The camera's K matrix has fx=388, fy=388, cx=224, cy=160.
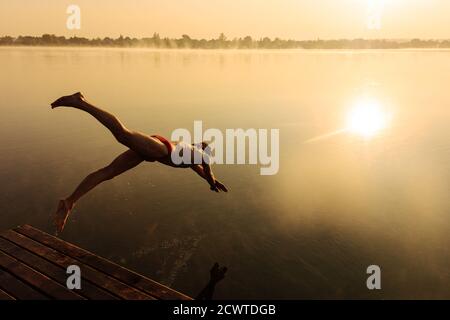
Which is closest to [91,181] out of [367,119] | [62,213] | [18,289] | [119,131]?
[62,213]

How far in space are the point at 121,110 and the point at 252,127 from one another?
39.0 ft

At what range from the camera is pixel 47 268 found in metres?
8.45

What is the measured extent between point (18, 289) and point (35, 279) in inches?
14.2

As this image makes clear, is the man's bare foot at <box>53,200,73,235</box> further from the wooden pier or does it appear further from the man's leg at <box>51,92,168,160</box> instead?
the man's leg at <box>51,92,168,160</box>

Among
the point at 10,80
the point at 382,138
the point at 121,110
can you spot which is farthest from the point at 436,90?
the point at 10,80

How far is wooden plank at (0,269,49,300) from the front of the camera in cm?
760

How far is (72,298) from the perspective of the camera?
7.56 meters

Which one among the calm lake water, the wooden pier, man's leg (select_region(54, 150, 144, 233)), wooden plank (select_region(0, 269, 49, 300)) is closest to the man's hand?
the calm lake water

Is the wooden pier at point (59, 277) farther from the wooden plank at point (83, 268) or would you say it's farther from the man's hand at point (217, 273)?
the man's hand at point (217, 273)

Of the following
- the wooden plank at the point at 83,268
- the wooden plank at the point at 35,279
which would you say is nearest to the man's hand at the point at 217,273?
the wooden plank at the point at 83,268

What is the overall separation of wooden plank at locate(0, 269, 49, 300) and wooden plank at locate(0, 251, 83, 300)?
0.09 meters

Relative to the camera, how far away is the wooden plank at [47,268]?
772 cm

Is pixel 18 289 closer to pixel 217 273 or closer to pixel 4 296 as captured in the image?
pixel 4 296

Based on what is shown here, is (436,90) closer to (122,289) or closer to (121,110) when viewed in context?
(121,110)
